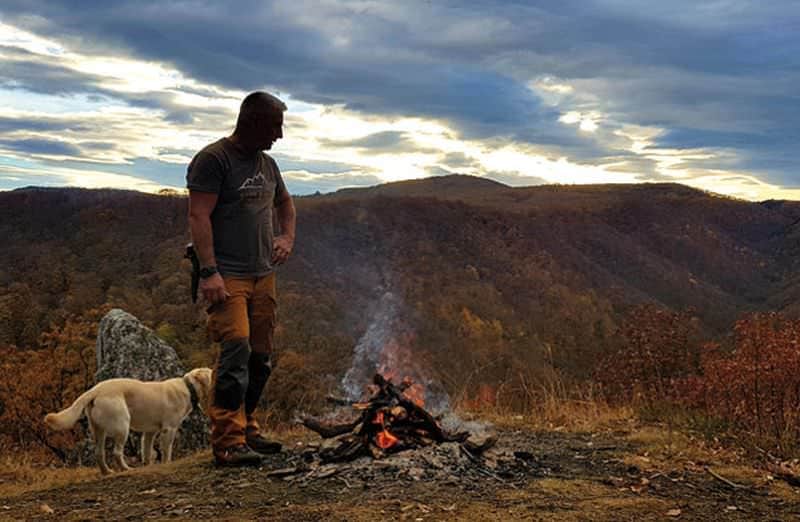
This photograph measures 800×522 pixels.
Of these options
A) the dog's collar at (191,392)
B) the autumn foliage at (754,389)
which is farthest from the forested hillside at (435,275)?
the dog's collar at (191,392)

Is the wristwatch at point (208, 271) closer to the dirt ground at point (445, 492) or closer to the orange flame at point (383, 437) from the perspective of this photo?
the dirt ground at point (445, 492)

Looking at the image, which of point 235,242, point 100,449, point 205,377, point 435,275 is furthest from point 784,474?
point 435,275

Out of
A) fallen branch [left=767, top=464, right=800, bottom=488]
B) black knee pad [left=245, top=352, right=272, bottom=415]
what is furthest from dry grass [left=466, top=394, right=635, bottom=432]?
black knee pad [left=245, top=352, right=272, bottom=415]

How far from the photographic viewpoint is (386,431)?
5.76 meters

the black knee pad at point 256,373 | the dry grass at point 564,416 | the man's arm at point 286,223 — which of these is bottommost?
the dry grass at point 564,416

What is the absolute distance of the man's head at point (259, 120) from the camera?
18.2 feet

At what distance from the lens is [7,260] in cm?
2627

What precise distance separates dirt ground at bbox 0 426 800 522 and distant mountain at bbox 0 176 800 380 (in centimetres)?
881

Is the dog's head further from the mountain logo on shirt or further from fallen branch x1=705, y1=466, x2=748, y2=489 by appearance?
fallen branch x1=705, y1=466, x2=748, y2=489

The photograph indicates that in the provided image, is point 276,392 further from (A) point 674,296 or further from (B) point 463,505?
(A) point 674,296

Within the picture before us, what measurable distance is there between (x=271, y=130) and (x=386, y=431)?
243cm

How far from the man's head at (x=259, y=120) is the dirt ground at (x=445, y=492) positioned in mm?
2455

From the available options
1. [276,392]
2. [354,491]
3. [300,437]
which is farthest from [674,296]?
[354,491]

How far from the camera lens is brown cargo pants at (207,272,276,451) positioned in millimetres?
5531
